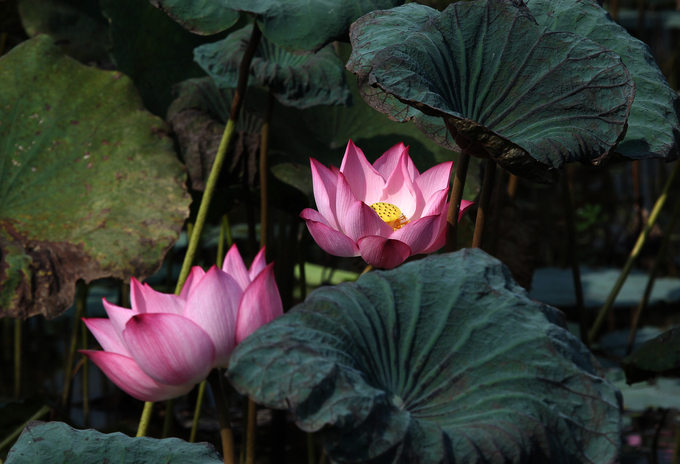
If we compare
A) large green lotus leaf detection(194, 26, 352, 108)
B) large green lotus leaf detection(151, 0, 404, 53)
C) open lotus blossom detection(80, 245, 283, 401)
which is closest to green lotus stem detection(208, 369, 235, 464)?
open lotus blossom detection(80, 245, 283, 401)

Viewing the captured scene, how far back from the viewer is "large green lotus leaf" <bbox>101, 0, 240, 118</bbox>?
110 centimetres

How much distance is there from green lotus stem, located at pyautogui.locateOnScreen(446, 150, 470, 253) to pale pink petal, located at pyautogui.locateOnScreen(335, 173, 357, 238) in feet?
0.27

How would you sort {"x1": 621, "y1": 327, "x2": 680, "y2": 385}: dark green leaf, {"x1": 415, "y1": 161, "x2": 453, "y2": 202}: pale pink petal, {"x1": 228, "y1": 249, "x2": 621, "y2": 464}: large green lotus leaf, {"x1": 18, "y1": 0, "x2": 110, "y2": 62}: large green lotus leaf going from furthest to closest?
{"x1": 18, "y1": 0, "x2": 110, "y2": 62}: large green lotus leaf, {"x1": 621, "y1": 327, "x2": 680, "y2": 385}: dark green leaf, {"x1": 415, "y1": 161, "x2": 453, "y2": 202}: pale pink petal, {"x1": 228, "y1": 249, "x2": 621, "y2": 464}: large green lotus leaf

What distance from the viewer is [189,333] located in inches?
16.4

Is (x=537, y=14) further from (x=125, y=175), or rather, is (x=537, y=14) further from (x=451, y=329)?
(x=125, y=175)

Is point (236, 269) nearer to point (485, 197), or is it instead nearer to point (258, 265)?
point (258, 265)

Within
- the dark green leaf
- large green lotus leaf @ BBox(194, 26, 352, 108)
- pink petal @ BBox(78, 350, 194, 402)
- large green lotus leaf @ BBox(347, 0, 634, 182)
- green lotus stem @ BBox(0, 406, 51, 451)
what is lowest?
green lotus stem @ BBox(0, 406, 51, 451)

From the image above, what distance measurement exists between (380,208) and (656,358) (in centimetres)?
41

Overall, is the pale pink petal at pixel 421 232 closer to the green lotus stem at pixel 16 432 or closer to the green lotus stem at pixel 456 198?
the green lotus stem at pixel 456 198

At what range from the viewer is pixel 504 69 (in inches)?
Answer: 20.5

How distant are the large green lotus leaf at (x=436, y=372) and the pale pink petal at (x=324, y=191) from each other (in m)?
0.12

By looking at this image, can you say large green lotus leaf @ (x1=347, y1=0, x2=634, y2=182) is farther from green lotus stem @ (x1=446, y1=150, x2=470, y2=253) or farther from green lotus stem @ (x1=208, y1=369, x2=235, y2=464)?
green lotus stem @ (x1=208, y1=369, x2=235, y2=464)

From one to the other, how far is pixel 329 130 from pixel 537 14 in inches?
21.9

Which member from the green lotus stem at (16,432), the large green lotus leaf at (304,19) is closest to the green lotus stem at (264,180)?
the large green lotus leaf at (304,19)
